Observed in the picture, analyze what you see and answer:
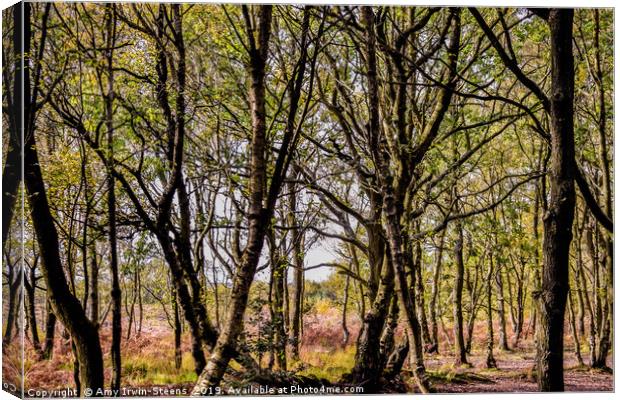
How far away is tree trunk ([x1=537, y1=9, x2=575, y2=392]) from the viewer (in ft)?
18.4

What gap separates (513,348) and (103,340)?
397cm

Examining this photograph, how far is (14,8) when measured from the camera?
21.4 ft

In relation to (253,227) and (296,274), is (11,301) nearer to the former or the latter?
(253,227)

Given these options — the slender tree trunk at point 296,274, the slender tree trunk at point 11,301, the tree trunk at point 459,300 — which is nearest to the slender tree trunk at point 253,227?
the slender tree trunk at point 296,274

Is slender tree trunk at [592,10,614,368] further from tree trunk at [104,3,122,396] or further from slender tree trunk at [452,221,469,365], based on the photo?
tree trunk at [104,3,122,396]

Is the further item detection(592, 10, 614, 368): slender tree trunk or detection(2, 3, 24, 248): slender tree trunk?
detection(592, 10, 614, 368): slender tree trunk

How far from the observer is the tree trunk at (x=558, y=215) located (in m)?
5.62

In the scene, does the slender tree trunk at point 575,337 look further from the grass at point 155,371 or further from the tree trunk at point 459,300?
the grass at point 155,371

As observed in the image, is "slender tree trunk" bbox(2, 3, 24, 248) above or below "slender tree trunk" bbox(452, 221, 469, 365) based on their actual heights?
above

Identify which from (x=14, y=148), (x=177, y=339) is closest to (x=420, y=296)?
(x=177, y=339)

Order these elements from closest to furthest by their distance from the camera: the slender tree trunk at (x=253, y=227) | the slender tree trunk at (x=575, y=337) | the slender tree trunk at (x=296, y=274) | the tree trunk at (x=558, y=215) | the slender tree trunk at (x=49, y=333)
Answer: the tree trunk at (x=558, y=215) < the slender tree trunk at (x=49, y=333) < the slender tree trunk at (x=253, y=227) < the slender tree trunk at (x=296, y=274) < the slender tree trunk at (x=575, y=337)

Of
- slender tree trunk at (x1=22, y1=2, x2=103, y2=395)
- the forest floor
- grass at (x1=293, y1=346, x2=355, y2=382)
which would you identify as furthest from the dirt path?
slender tree trunk at (x1=22, y1=2, x2=103, y2=395)

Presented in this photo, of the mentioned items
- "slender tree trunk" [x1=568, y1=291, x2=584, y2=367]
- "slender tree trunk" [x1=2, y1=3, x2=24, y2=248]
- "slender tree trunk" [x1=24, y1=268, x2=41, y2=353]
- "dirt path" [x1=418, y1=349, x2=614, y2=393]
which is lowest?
"dirt path" [x1=418, y1=349, x2=614, y2=393]

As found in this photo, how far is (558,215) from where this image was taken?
561 cm
